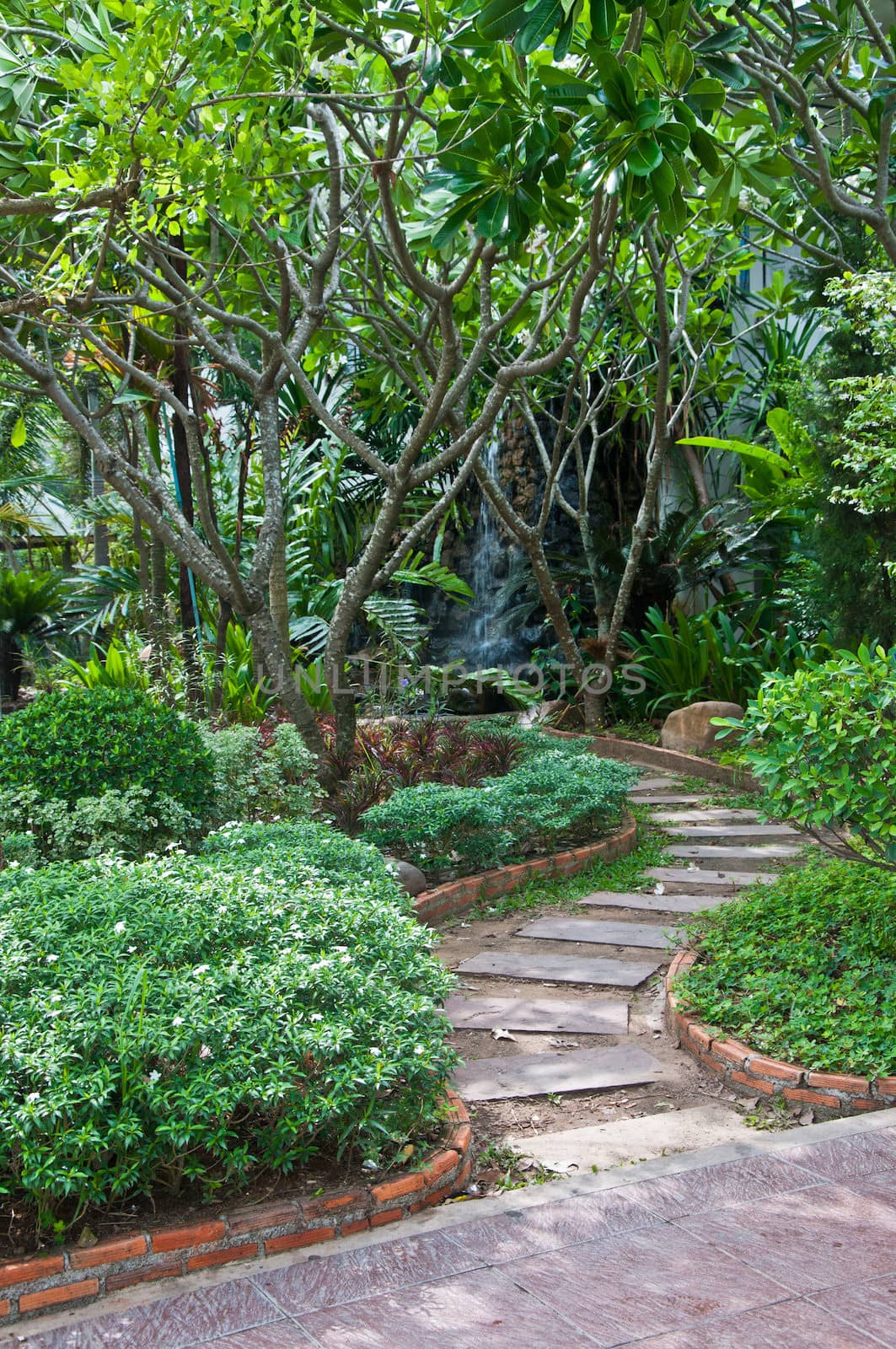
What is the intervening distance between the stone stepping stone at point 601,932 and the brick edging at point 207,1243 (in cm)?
260

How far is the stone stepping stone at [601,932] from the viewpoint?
5543 mm

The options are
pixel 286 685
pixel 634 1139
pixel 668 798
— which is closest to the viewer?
pixel 634 1139

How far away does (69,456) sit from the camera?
1630cm

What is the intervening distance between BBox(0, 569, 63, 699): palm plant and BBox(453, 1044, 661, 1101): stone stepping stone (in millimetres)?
12324

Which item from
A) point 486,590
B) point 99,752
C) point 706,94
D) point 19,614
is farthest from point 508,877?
point 19,614

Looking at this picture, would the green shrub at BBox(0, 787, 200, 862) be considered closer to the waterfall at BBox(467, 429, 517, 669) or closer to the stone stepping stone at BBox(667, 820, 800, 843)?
the stone stepping stone at BBox(667, 820, 800, 843)

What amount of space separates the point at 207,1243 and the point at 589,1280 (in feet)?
2.94

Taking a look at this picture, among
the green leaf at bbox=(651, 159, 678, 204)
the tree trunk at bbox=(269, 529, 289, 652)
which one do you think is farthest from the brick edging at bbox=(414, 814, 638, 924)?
the green leaf at bbox=(651, 159, 678, 204)

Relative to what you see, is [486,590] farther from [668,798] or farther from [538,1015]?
[538,1015]

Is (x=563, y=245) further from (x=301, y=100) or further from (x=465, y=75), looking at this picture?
(x=465, y=75)

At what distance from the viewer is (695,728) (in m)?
10.3

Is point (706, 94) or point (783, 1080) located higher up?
point (706, 94)

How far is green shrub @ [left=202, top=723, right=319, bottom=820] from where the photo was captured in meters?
6.34

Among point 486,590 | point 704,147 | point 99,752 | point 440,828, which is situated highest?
point 704,147
